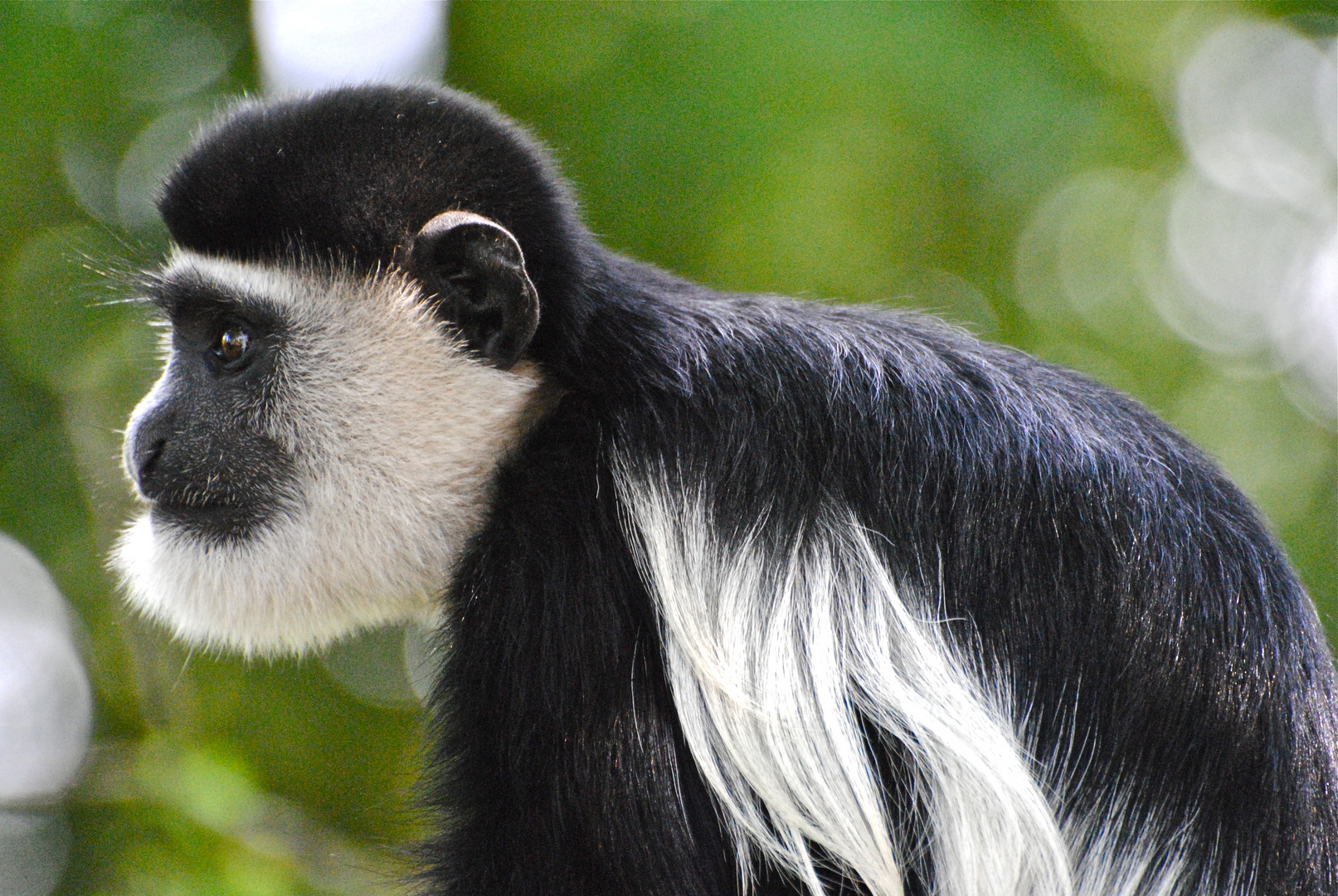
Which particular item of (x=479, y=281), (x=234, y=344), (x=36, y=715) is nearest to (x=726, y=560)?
(x=479, y=281)

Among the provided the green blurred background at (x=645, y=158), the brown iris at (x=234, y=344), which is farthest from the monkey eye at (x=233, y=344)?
the green blurred background at (x=645, y=158)

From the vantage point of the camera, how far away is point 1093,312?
12.3 ft

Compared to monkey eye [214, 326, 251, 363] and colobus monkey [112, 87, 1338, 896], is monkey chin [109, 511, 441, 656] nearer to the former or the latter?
colobus monkey [112, 87, 1338, 896]

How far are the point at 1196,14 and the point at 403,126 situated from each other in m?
2.77

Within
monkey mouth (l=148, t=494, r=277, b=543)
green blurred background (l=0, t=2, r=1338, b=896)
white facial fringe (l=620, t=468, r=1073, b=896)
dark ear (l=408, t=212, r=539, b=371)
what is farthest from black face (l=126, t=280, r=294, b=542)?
green blurred background (l=0, t=2, r=1338, b=896)

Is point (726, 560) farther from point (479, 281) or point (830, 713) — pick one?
point (479, 281)

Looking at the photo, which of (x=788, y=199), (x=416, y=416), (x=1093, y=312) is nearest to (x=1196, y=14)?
(x=1093, y=312)

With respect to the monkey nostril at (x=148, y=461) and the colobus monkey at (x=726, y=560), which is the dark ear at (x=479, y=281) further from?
the monkey nostril at (x=148, y=461)

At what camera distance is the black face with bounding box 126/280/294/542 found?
165 cm

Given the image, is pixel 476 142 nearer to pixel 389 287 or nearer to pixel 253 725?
pixel 389 287

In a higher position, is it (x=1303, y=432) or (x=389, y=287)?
(x=1303, y=432)

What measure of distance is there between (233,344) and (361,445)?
0.27 meters

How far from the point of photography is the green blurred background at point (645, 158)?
9.89 feet

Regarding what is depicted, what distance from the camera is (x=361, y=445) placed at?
1.65m
